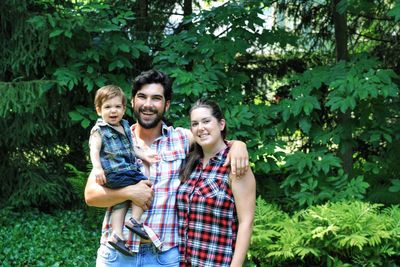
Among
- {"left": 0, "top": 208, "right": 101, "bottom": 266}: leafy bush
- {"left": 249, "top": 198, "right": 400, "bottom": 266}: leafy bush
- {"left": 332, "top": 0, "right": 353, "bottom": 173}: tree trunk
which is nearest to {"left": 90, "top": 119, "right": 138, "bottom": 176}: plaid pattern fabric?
{"left": 249, "top": 198, "right": 400, "bottom": 266}: leafy bush

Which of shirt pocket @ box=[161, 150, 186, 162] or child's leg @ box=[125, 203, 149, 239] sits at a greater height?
shirt pocket @ box=[161, 150, 186, 162]

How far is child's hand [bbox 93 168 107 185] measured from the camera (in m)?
3.21

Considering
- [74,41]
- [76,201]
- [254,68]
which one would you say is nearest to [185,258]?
[74,41]

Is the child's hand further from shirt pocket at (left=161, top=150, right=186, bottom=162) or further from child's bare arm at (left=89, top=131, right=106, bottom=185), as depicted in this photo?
shirt pocket at (left=161, top=150, right=186, bottom=162)

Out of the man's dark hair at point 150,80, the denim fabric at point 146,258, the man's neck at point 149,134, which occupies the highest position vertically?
the man's dark hair at point 150,80

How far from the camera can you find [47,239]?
6609mm

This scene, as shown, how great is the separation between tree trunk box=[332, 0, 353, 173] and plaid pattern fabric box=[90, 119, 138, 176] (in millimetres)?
3633

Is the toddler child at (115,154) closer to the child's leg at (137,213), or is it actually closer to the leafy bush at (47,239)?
the child's leg at (137,213)

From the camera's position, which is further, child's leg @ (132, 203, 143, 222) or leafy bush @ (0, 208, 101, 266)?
leafy bush @ (0, 208, 101, 266)

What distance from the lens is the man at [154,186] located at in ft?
10.1

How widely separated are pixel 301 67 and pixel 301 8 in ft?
2.69

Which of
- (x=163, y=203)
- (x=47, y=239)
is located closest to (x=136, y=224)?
(x=163, y=203)

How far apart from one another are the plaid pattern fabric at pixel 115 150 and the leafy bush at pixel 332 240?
1983mm

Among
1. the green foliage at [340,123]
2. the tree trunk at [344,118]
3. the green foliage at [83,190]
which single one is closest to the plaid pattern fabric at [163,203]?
the green foliage at [340,123]
